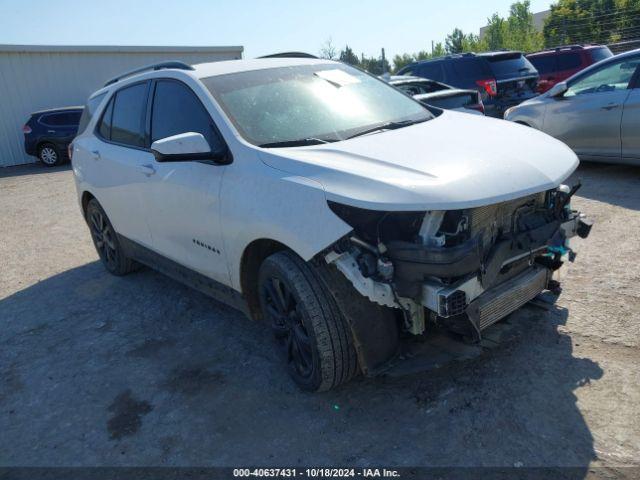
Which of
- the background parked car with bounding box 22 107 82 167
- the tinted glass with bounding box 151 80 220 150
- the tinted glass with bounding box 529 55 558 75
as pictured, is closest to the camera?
the tinted glass with bounding box 151 80 220 150

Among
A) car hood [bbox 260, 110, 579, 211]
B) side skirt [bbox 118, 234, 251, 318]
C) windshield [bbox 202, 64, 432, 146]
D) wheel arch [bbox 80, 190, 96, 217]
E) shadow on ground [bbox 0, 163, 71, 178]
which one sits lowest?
shadow on ground [bbox 0, 163, 71, 178]

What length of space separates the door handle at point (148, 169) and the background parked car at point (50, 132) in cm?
1388

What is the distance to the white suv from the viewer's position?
102 inches

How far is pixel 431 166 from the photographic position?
2.71 m

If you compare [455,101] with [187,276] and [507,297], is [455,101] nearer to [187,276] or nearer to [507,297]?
[187,276]

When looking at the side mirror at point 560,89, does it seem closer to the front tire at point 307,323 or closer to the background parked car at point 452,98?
the background parked car at point 452,98

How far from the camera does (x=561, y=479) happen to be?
235cm

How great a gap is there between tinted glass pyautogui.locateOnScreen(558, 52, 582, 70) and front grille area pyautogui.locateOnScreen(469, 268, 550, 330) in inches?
431

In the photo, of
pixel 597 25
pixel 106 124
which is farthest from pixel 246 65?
pixel 597 25

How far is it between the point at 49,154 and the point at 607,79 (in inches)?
608

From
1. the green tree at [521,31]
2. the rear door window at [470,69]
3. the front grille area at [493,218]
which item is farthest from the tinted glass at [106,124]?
the green tree at [521,31]

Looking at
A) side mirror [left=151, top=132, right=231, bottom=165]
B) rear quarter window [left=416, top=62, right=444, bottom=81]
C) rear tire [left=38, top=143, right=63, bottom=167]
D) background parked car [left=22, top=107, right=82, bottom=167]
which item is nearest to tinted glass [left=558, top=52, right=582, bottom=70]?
rear quarter window [left=416, top=62, right=444, bottom=81]

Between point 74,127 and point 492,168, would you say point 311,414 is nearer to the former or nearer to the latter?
point 492,168

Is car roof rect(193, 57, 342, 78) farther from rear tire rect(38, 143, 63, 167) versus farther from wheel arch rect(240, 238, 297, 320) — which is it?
rear tire rect(38, 143, 63, 167)
